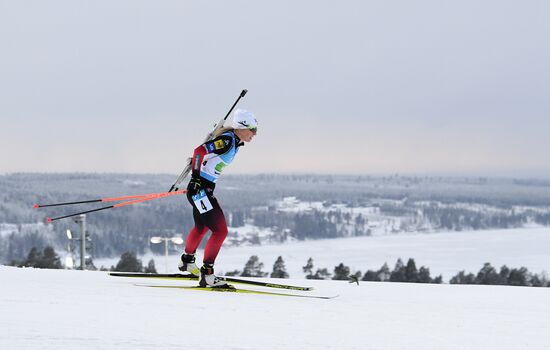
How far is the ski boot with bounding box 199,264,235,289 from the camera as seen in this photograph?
8.08 m

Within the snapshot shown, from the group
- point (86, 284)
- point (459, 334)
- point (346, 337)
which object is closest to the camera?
point (346, 337)

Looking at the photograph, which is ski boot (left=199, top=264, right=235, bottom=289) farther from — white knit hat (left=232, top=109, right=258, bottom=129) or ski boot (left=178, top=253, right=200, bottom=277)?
white knit hat (left=232, top=109, right=258, bottom=129)

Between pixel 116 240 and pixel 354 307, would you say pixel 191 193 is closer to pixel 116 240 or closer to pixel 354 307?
pixel 354 307

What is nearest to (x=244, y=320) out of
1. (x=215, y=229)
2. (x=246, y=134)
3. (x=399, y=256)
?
(x=215, y=229)

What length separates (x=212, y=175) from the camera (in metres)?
8.23

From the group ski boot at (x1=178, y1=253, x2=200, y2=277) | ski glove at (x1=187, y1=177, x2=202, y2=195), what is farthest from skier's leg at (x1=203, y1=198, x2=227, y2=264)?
ski boot at (x1=178, y1=253, x2=200, y2=277)

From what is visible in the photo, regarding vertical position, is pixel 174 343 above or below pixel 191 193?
below

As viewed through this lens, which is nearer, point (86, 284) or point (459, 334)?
point (459, 334)

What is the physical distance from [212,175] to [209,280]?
112cm

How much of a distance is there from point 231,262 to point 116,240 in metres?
47.4

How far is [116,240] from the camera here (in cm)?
18425

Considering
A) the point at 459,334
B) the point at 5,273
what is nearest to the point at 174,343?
the point at 459,334

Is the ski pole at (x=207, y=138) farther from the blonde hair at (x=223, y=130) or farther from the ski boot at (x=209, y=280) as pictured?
the ski boot at (x=209, y=280)

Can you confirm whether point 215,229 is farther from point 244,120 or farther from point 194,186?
point 244,120
